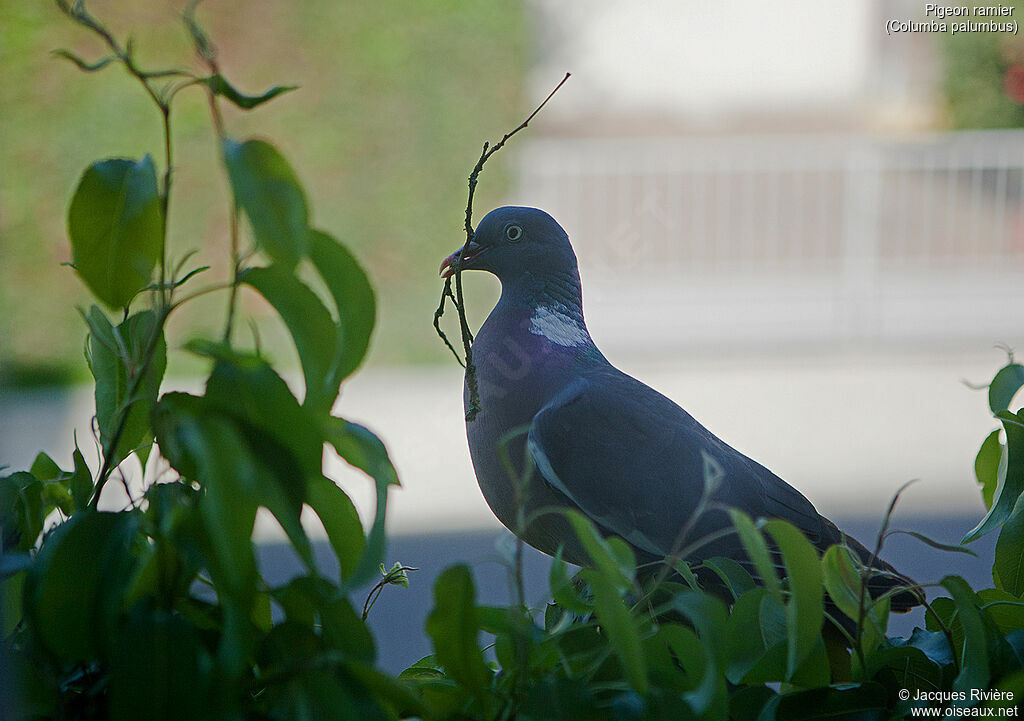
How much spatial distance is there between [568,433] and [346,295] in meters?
0.28

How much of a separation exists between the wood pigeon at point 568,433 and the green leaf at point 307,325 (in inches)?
9.4

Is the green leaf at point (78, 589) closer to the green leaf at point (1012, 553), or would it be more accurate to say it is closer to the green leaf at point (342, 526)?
the green leaf at point (342, 526)

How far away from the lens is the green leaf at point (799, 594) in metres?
0.50

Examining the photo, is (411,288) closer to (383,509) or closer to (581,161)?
(581,161)

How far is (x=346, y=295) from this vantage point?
477mm

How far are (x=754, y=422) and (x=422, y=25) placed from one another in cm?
243

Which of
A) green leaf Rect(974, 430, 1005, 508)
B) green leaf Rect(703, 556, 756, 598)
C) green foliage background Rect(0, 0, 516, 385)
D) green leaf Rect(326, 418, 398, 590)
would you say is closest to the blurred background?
green foliage background Rect(0, 0, 516, 385)

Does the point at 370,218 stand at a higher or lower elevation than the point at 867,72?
lower

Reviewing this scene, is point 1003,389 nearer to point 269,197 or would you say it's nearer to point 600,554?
point 600,554

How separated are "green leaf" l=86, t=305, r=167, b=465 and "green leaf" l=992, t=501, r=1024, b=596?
1.90 feet

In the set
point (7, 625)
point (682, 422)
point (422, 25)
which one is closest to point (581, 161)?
point (422, 25)

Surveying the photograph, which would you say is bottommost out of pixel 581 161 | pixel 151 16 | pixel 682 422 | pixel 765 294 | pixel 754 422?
pixel 754 422

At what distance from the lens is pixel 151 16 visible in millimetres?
4234

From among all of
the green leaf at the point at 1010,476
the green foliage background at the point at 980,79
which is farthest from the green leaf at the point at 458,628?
the green foliage background at the point at 980,79
